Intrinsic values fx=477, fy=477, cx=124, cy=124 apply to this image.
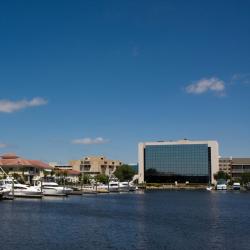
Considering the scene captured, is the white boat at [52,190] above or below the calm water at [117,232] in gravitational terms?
above

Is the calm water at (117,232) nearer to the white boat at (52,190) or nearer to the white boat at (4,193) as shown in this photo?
the white boat at (4,193)

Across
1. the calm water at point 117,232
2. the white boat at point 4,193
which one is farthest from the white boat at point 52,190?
the calm water at point 117,232

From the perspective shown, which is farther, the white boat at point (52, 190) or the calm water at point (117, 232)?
the white boat at point (52, 190)

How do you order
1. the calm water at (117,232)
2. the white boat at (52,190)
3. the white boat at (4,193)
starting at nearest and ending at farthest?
1. the calm water at (117,232)
2. the white boat at (4,193)
3. the white boat at (52,190)

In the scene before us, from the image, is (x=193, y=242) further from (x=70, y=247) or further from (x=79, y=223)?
(x=79, y=223)

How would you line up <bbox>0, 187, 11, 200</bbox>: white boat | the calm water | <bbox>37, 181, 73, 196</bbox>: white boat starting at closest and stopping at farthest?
the calm water
<bbox>0, 187, 11, 200</bbox>: white boat
<bbox>37, 181, 73, 196</bbox>: white boat

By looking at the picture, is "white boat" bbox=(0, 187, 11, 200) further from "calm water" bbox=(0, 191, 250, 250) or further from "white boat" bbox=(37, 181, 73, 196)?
"calm water" bbox=(0, 191, 250, 250)

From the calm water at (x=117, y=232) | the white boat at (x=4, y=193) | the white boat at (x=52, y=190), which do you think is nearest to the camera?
the calm water at (x=117, y=232)

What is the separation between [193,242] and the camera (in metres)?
57.7

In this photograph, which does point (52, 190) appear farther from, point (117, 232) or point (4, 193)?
point (117, 232)

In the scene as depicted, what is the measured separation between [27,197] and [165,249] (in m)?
93.8

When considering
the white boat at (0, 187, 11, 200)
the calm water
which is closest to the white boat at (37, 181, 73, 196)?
the white boat at (0, 187, 11, 200)

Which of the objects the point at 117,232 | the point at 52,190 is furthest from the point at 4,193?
the point at 117,232

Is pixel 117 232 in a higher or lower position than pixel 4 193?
lower
